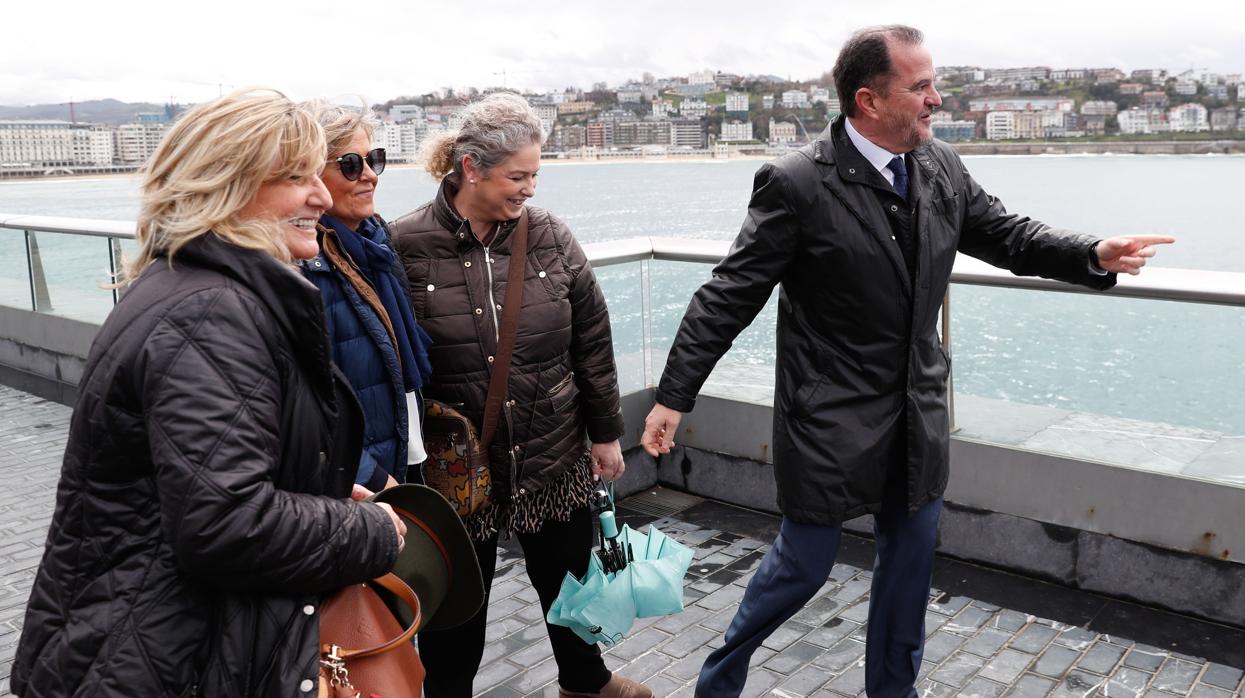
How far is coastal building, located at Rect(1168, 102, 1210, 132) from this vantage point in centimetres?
5275

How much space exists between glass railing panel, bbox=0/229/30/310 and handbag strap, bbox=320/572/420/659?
7941 millimetres

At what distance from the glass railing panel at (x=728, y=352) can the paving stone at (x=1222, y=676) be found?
7.53 ft

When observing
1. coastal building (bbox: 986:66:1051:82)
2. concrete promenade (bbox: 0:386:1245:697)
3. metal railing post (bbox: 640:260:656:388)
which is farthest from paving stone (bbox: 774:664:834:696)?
coastal building (bbox: 986:66:1051:82)

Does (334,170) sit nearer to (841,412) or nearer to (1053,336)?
(841,412)

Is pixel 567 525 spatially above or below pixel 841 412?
below

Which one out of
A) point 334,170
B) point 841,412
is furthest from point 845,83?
point 334,170

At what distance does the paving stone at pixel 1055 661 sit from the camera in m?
3.93

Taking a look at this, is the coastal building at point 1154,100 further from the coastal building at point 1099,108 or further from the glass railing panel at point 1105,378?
the glass railing panel at point 1105,378

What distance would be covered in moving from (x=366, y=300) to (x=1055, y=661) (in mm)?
2671

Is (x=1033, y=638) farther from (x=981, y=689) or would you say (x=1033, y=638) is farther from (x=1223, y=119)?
(x=1223, y=119)

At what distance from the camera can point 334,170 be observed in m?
2.87

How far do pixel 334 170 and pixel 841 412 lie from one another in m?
1.49

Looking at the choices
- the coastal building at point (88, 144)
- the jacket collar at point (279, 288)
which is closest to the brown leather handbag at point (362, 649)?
the jacket collar at point (279, 288)

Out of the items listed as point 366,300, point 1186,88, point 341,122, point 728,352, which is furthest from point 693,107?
point 366,300
